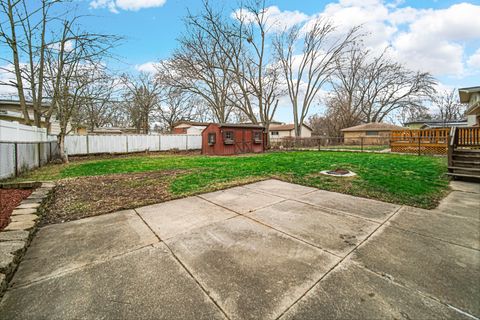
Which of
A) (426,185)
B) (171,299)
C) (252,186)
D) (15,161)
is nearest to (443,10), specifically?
(426,185)

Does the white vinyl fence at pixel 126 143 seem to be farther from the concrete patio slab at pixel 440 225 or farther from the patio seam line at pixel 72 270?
the concrete patio slab at pixel 440 225

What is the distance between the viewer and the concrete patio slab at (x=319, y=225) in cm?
227

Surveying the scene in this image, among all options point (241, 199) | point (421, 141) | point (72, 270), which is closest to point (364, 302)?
point (72, 270)

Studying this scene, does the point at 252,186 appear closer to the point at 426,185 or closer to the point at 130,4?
the point at 426,185

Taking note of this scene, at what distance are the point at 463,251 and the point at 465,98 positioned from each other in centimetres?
1567

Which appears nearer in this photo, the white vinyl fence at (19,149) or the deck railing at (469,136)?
the white vinyl fence at (19,149)

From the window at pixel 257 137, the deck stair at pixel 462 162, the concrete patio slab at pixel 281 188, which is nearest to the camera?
the concrete patio slab at pixel 281 188

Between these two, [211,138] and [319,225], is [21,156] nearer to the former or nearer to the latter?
[319,225]

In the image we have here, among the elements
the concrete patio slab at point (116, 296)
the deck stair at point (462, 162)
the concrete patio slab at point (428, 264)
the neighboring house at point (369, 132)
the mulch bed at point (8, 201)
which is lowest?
the concrete patio slab at point (116, 296)

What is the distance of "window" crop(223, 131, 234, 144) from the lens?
15.3 metres

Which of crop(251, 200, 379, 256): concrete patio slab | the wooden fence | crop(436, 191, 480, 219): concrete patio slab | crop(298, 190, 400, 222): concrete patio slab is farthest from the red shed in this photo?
crop(436, 191, 480, 219): concrete patio slab

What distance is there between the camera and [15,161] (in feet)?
20.8

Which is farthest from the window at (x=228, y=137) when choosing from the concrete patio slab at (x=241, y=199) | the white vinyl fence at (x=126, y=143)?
the concrete patio slab at (x=241, y=199)

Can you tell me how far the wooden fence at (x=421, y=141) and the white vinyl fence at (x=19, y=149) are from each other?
17.8 m
